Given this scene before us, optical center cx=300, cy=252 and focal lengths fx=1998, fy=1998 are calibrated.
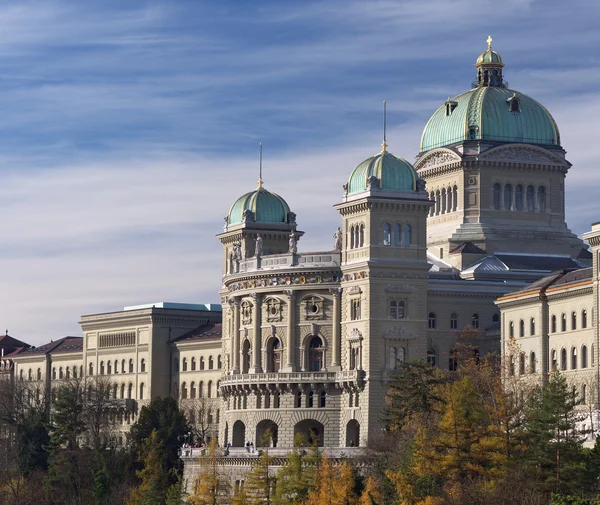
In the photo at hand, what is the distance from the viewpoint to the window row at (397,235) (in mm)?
170500

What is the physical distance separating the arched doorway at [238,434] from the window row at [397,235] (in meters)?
24.6

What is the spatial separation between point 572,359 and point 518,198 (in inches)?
1381

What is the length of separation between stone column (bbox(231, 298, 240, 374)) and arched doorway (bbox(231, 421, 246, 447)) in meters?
4.88

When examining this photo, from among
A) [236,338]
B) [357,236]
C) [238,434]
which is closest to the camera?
[357,236]

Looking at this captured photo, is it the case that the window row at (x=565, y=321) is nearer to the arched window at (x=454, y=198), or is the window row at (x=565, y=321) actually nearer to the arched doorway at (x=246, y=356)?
the arched window at (x=454, y=198)

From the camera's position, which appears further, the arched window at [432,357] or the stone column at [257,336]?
the stone column at [257,336]

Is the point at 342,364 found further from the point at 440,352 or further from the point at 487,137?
the point at 487,137

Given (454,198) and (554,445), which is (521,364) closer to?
(454,198)

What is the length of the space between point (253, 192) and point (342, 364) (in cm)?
2922

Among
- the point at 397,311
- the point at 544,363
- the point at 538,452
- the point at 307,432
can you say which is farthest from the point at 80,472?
the point at 538,452

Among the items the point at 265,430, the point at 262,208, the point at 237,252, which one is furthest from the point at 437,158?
the point at 265,430

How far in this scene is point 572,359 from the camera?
157m

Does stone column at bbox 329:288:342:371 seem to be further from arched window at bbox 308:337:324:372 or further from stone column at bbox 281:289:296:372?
stone column at bbox 281:289:296:372

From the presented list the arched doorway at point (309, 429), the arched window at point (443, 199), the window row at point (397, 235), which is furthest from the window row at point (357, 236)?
the arched window at point (443, 199)
